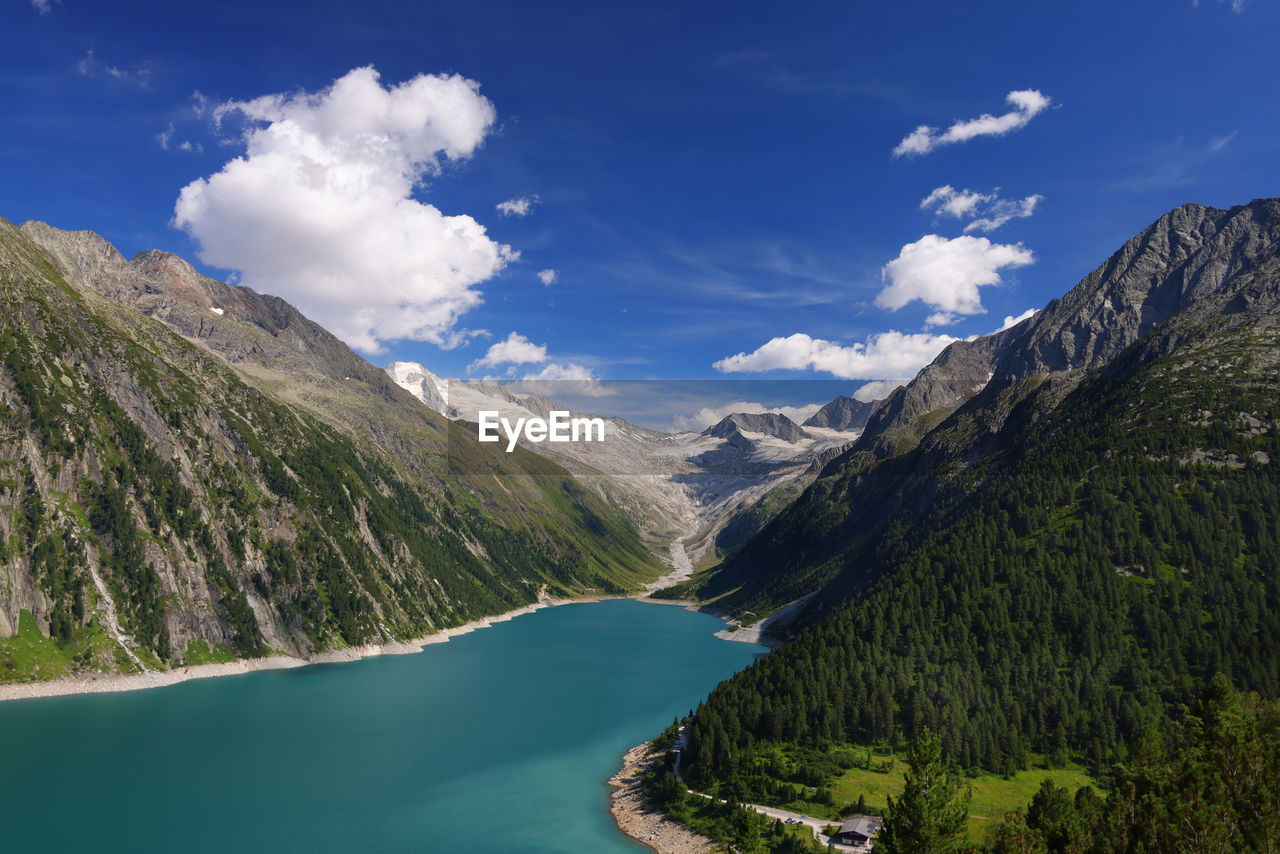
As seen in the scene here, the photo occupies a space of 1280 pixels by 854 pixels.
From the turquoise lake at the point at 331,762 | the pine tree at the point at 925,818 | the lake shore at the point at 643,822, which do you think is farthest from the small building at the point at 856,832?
the pine tree at the point at 925,818

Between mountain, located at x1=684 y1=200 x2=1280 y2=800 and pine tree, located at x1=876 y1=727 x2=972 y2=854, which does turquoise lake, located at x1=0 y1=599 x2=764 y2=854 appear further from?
pine tree, located at x1=876 y1=727 x2=972 y2=854

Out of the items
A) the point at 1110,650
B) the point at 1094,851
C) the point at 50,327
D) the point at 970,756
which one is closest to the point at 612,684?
the point at 970,756

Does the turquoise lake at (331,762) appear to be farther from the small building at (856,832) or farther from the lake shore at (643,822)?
the small building at (856,832)

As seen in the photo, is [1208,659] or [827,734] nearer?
[827,734]

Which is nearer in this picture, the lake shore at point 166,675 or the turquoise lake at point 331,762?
the turquoise lake at point 331,762

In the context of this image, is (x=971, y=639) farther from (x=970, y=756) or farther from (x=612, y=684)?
(x=612, y=684)

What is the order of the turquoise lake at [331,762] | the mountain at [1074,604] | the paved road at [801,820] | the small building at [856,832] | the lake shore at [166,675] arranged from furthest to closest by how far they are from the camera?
1. the lake shore at [166,675]
2. the mountain at [1074,604]
3. the turquoise lake at [331,762]
4. the paved road at [801,820]
5. the small building at [856,832]
